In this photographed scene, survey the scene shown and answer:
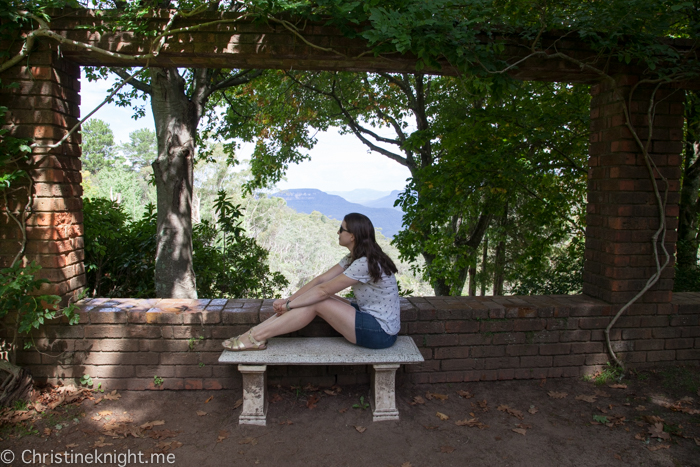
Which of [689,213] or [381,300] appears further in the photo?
[689,213]

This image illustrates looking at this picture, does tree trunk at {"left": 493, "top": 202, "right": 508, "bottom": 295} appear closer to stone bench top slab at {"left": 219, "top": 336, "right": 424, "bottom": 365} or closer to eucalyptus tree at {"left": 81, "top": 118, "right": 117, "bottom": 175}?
stone bench top slab at {"left": 219, "top": 336, "right": 424, "bottom": 365}

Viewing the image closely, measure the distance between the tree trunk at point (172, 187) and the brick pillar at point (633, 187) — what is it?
499 centimetres

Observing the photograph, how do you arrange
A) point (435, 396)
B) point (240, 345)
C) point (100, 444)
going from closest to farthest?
point (100, 444), point (240, 345), point (435, 396)

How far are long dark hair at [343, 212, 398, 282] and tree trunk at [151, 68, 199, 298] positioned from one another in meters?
3.32

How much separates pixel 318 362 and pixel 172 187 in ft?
12.4

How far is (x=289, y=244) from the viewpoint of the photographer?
2858 centimetres

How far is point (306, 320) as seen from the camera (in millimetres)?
3410

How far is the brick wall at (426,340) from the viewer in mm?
3643

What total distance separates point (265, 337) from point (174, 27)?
2.60m

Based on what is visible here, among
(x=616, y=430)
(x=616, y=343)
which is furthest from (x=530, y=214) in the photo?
(x=616, y=430)

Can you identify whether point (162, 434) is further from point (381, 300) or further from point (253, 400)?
point (381, 300)

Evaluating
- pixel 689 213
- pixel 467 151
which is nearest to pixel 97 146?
pixel 467 151

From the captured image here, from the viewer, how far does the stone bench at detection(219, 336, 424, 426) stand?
3.21 meters

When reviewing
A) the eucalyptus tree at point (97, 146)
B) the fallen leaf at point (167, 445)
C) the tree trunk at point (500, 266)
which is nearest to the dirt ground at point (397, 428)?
the fallen leaf at point (167, 445)
